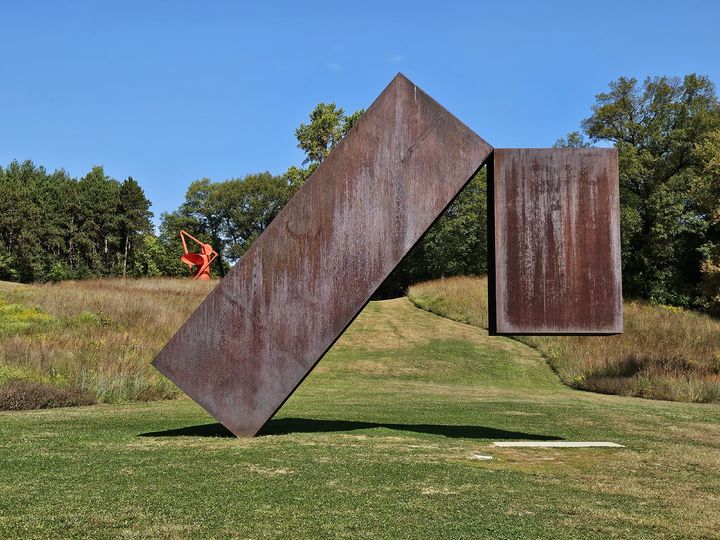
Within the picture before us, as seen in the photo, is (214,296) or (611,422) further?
(611,422)

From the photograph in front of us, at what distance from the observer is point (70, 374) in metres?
11.2

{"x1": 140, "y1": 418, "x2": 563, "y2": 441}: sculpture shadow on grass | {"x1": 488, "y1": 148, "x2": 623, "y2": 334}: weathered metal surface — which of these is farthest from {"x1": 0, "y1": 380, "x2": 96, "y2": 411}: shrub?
{"x1": 488, "y1": 148, "x2": 623, "y2": 334}: weathered metal surface

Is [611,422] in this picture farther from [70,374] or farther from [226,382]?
[70,374]

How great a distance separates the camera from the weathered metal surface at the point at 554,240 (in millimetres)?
6129

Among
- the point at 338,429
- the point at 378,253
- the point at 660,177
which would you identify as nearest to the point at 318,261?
the point at 378,253

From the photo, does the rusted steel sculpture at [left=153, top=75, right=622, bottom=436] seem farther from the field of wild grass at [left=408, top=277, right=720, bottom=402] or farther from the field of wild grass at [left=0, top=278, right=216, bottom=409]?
the field of wild grass at [left=408, top=277, right=720, bottom=402]

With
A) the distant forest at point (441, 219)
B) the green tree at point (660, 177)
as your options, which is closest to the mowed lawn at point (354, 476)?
the distant forest at point (441, 219)

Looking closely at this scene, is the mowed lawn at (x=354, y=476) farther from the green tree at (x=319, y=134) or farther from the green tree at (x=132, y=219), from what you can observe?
the green tree at (x=132, y=219)

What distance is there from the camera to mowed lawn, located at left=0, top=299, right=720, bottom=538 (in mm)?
3375

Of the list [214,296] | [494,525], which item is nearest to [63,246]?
[214,296]

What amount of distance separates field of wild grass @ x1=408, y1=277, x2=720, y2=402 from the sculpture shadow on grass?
7.86m

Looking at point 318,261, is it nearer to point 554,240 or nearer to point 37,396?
point 554,240

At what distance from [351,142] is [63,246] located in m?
51.0

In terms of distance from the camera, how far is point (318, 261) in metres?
6.02
